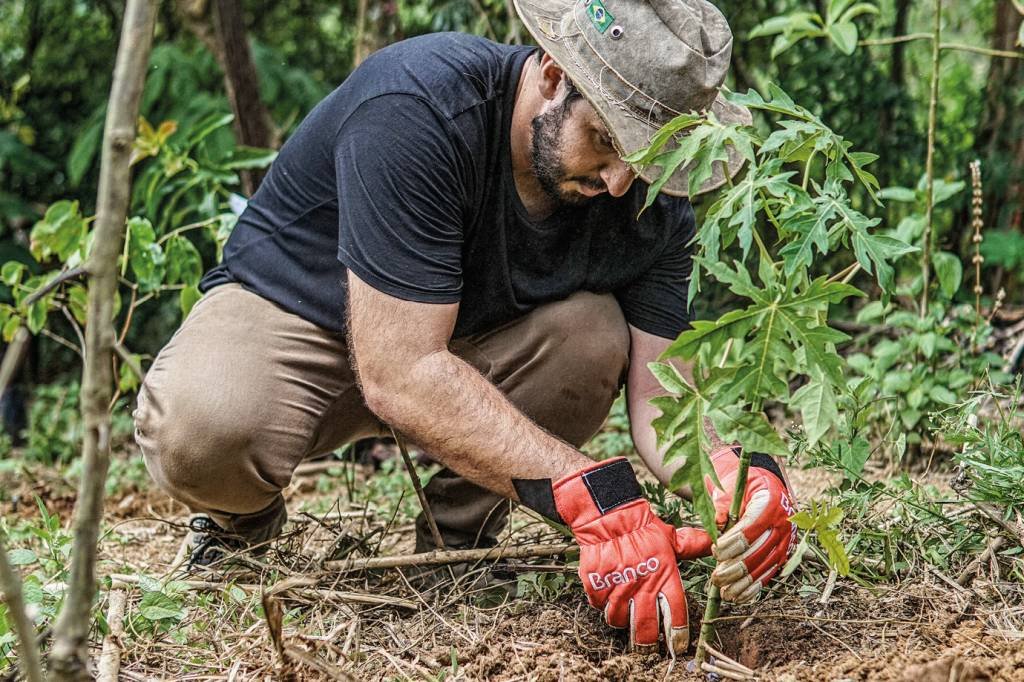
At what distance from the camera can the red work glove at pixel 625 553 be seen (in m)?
1.65

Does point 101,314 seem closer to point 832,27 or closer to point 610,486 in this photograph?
point 610,486

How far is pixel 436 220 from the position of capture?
72.1 inches

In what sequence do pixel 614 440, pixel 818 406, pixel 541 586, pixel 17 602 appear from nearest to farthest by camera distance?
pixel 17 602 → pixel 818 406 → pixel 541 586 → pixel 614 440

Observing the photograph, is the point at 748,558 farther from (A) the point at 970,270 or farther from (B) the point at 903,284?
(B) the point at 903,284

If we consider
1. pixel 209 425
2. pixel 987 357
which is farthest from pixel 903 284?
pixel 209 425

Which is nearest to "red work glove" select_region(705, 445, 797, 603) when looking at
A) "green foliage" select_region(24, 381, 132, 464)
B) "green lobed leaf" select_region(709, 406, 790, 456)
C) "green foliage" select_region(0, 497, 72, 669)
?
"green lobed leaf" select_region(709, 406, 790, 456)

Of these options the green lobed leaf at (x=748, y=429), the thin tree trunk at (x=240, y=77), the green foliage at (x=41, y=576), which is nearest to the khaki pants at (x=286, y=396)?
the green foliage at (x=41, y=576)

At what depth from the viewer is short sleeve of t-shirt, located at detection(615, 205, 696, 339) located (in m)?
2.22

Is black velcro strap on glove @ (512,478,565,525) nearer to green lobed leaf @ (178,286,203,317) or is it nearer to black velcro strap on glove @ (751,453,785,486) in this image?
black velcro strap on glove @ (751,453,785,486)

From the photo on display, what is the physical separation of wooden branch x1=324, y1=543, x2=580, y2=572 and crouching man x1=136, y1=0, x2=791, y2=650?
0.15 m

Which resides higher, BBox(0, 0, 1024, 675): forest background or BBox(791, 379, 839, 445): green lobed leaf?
BBox(791, 379, 839, 445): green lobed leaf

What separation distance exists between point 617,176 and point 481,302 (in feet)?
1.45

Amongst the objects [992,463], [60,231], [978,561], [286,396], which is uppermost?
A: [60,231]

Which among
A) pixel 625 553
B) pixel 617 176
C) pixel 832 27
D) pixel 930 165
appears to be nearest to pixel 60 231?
pixel 617 176
